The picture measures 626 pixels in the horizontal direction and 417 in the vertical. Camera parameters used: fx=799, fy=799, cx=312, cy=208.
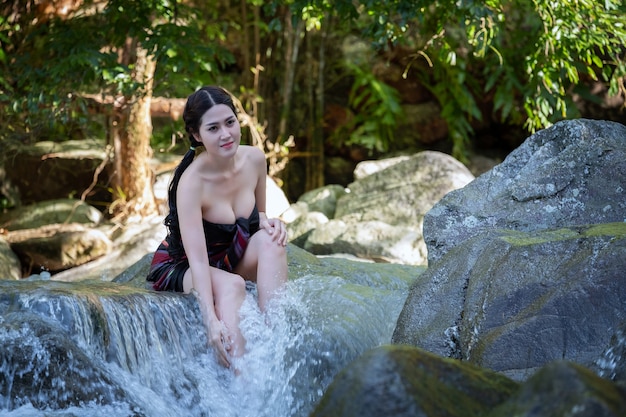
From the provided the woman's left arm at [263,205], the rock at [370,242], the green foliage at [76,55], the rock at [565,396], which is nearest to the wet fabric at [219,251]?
the woman's left arm at [263,205]

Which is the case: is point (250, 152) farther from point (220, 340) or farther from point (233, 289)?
point (220, 340)

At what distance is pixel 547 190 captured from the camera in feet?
14.6

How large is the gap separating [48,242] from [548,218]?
613 centimetres

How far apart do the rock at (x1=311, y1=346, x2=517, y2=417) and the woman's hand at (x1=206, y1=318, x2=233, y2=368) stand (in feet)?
4.83

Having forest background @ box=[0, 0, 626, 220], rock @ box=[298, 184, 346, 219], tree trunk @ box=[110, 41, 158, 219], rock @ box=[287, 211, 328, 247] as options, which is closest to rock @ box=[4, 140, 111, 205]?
forest background @ box=[0, 0, 626, 220]

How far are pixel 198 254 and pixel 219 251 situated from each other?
40 cm

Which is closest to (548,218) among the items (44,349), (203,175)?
(203,175)

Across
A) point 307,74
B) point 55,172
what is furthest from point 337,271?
point 307,74

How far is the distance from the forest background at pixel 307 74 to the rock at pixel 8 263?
3.43 feet

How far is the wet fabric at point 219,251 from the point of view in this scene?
4.26 m

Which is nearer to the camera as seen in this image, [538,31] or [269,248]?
[269,248]

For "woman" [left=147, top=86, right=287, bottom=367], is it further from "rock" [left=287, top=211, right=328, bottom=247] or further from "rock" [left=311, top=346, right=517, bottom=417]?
"rock" [left=287, top=211, right=328, bottom=247]

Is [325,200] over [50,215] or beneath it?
beneath

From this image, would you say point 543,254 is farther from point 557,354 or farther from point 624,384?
point 624,384
